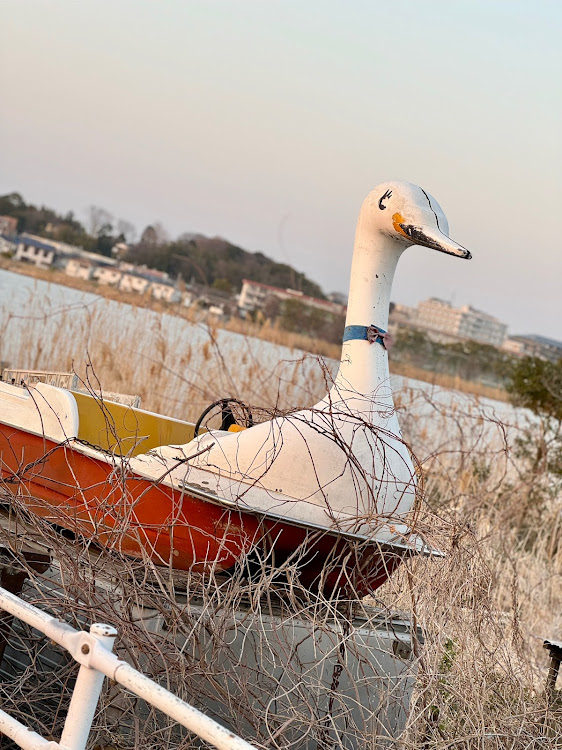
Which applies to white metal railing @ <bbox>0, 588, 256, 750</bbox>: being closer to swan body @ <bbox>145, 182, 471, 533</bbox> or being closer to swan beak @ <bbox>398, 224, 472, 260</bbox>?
swan body @ <bbox>145, 182, 471, 533</bbox>

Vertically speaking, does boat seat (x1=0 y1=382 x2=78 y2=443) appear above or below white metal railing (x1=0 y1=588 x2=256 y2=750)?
above

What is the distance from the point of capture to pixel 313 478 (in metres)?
2.94

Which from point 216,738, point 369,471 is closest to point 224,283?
point 369,471

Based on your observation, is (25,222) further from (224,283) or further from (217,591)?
(217,591)

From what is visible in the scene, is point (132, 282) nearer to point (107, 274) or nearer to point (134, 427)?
point (107, 274)

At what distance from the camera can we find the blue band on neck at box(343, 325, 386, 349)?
3.27 metres

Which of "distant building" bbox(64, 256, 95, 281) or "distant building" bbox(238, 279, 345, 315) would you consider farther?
"distant building" bbox(64, 256, 95, 281)

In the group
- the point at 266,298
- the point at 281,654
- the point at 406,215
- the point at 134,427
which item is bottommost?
the point at 281,654

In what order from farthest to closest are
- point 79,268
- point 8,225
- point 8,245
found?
point 8,225
point 8,245
point 79,268

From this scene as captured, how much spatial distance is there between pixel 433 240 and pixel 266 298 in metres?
7.67

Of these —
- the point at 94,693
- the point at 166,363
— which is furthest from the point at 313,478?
the point at 166,363

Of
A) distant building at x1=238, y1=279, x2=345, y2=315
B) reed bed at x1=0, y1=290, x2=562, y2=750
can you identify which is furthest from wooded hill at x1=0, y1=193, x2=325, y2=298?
reed bed at x1=0, y1=290, x2=562, y2=750

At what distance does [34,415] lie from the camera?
357 centimetres

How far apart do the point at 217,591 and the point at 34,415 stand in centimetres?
135
